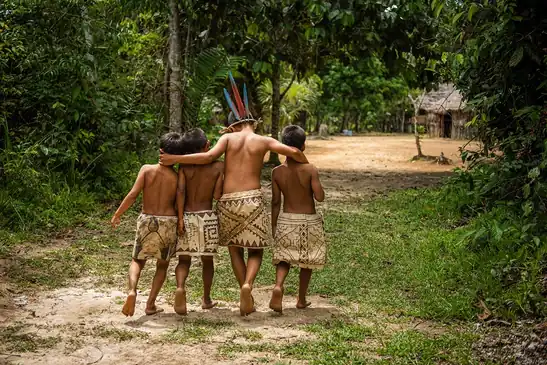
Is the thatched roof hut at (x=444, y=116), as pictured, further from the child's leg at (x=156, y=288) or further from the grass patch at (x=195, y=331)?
the grass patch at (x=195, y=331)

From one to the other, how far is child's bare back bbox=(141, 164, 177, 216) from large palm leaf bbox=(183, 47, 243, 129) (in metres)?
5.91

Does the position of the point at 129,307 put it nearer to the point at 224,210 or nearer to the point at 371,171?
the point at 224,210

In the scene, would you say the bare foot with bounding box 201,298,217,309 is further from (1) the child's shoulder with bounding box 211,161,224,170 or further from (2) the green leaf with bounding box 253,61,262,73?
(2) the green leaf with bounding box 253,61,262,73

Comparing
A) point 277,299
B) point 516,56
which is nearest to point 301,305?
point 277,299

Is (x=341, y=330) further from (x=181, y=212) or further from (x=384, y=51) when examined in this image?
(x=384, y=51)

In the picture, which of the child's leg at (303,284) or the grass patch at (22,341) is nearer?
the grass patch at (22,341)

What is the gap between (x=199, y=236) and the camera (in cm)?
501

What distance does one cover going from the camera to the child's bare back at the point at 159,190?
5.03 m

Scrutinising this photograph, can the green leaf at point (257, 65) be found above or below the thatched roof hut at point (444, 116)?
above

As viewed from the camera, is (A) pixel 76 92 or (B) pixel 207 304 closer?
(B) pixel 207 304

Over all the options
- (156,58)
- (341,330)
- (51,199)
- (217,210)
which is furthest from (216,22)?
(341,330)

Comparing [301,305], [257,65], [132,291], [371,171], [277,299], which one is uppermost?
[257,65]

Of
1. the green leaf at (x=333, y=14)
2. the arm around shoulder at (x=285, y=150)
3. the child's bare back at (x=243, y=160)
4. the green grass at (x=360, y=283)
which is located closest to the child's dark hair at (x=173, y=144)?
the child's bare back at (x=243, y=160)

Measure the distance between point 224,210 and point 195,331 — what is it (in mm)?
968
